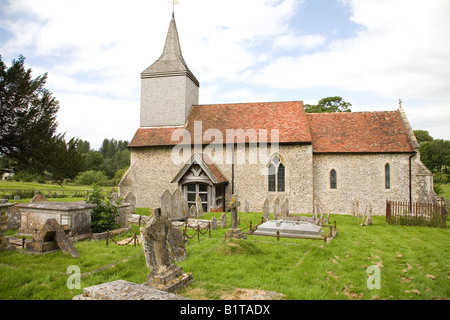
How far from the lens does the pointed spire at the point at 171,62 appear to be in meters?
21.0

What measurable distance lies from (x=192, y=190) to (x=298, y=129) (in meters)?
8.49

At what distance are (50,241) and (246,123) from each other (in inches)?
573

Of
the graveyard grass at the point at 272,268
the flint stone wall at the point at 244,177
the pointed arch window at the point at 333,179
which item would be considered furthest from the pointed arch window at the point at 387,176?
the graveyard grass at the point at 272,268

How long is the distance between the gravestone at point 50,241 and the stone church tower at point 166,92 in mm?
13801

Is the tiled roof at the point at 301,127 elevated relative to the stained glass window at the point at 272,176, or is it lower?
elevated

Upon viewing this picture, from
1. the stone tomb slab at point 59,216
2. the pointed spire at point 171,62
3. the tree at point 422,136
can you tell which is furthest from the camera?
the tree at point 422,136

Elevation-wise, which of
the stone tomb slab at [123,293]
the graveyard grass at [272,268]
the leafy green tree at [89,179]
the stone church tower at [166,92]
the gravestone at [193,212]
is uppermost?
the stone church tower at [166,92]

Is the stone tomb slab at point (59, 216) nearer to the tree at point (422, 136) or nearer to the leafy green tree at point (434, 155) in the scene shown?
the leafy green tree at point (434, 155)

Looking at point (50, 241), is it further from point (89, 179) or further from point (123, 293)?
point (89, 179)

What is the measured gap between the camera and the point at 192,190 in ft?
57.7

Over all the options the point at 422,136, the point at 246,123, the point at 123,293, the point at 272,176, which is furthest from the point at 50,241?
the point at 422,136

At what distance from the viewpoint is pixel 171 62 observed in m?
21.4

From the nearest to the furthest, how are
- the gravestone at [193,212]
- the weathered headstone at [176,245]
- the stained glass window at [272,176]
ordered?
the weathered headstone at [176,245] → the gravestone at [193,212] → the stained glass window at [272,176]
